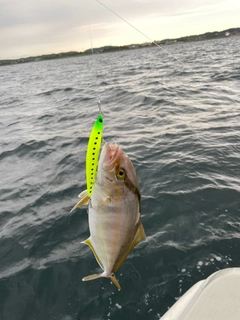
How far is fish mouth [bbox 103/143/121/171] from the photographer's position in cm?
205

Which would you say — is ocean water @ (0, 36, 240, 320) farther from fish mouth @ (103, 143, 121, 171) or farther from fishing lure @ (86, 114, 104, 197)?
fish mouth @ (103, 143, 121, 171)

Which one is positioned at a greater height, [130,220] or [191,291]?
[130,220]

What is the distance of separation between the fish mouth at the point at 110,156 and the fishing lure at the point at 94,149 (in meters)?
0.08

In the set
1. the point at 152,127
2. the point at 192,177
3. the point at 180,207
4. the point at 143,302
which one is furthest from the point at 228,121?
the point at 143,302

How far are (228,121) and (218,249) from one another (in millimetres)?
7005

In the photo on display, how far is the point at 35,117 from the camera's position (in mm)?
15203

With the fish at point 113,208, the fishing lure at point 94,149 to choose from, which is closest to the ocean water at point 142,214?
the fish at point 113,208

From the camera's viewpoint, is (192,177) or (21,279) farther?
(192,177)

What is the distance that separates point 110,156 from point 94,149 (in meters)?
0.14

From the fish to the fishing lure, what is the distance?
47mm

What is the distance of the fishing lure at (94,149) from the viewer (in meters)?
2.10

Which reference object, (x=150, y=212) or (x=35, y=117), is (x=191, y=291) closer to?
(x=150, y=212)

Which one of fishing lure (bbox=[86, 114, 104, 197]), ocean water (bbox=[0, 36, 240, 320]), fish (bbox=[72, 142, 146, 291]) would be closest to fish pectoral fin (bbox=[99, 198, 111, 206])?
fish (bbox=[72, 142, 146, 291])

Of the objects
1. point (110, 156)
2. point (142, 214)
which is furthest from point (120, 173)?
point (142, 214)
